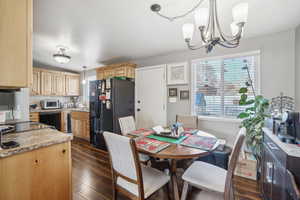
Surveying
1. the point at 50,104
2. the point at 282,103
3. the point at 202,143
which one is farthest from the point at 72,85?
the point at 282,103

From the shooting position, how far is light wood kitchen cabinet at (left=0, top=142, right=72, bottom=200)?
3.03 ft

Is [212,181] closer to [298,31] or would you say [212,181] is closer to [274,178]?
[274,178]

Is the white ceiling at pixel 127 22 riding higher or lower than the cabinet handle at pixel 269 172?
higher

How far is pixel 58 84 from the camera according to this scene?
4629 mm

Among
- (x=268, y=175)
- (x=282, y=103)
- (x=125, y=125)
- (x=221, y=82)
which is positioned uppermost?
(x=221, y=82)

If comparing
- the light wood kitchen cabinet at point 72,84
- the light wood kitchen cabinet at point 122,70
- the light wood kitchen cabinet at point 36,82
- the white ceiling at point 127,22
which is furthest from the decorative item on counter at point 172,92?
the light wood kitchen cabinet at point 36,82

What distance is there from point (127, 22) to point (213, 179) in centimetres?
235

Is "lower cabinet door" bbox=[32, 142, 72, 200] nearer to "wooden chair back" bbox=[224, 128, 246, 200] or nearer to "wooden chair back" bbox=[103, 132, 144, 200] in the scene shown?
"wooden chair back" bbox=[103, 132, 144, 200]

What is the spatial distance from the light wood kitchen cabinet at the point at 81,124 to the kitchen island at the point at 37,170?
2848 mm

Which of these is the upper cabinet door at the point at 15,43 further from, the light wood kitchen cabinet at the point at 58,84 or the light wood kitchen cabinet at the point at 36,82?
the light wood kitchen cabinet at the point at 58,84

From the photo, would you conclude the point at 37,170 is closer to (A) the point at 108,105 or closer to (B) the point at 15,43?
(B) the point at 15,43

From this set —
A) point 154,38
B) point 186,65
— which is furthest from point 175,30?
point 186,65

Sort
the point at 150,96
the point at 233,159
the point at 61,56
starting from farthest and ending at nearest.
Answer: the point at 150,96 → the point at 61,56 → the point at 233,159

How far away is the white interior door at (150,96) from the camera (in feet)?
10.7
